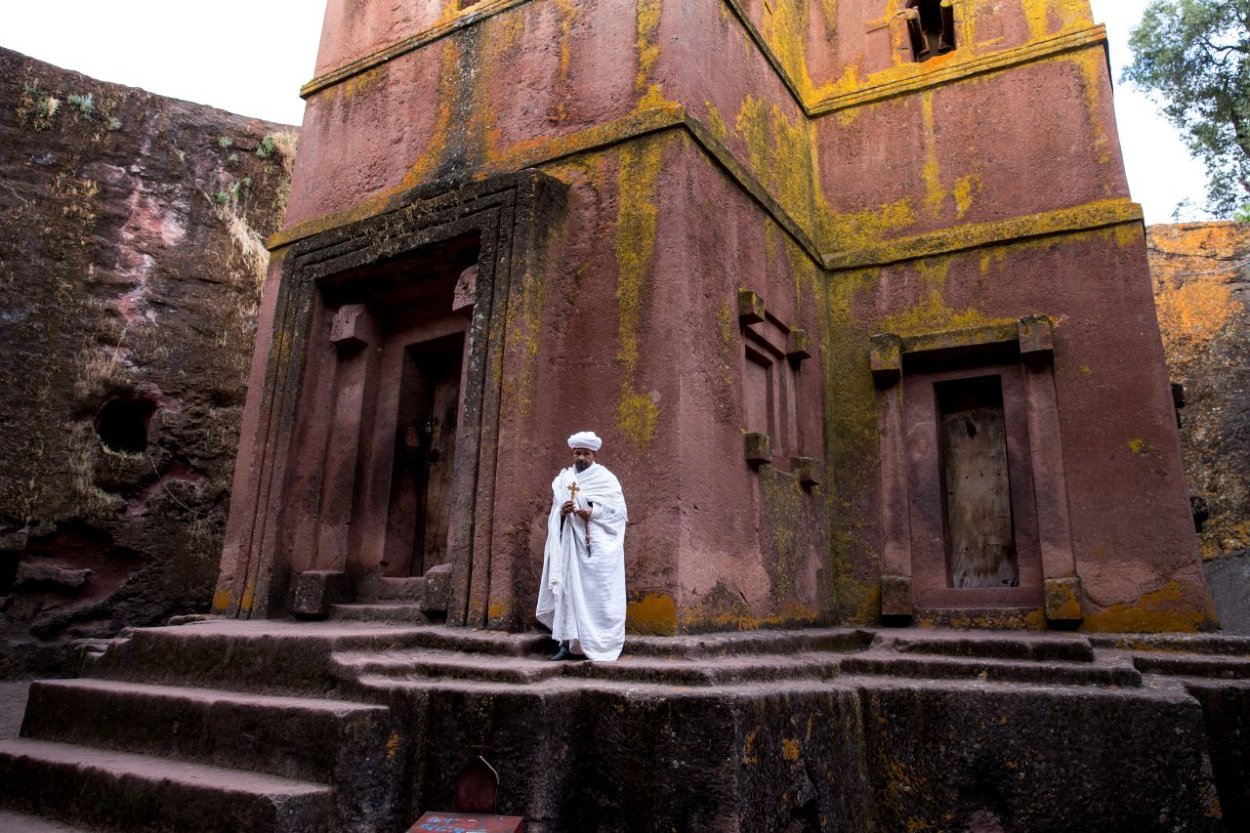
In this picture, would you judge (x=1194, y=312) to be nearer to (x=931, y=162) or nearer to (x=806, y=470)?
(x=931, y=162)

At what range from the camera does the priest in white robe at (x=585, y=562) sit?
14.2 ft

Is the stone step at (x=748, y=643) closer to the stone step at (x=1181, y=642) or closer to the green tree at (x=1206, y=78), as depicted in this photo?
the stone step at (x=1181, y=642)

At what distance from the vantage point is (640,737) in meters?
3.65

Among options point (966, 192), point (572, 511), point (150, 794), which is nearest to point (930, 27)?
point (966, 192)

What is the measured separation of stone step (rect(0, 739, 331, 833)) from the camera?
11.1ft

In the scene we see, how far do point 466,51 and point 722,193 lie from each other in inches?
97.8

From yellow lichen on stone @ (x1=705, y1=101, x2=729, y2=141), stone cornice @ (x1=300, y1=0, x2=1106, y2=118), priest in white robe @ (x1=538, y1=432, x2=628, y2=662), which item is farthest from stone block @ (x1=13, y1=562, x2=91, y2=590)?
yellow lichen on stone @ (x1=705, y1=101, x2=729, y2=141)

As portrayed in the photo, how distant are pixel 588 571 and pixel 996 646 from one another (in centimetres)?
247

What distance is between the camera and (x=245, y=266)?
998 centimetres

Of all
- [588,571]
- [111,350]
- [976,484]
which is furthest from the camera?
[111,350]

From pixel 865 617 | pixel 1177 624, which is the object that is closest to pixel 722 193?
pixel 865 617

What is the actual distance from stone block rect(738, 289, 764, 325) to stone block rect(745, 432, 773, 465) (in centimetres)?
79

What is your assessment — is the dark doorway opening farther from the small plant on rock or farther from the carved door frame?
the small plant on rock

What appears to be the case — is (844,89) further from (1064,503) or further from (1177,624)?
(1177,624)
